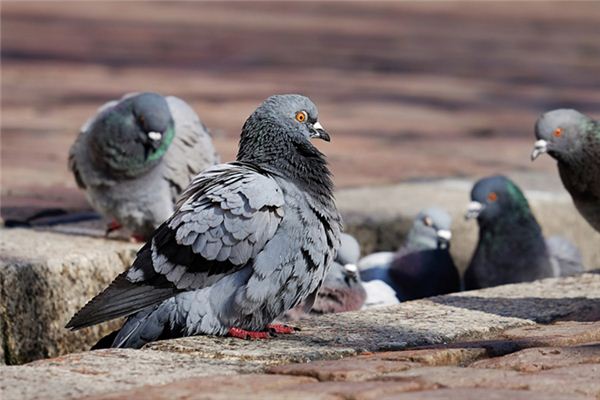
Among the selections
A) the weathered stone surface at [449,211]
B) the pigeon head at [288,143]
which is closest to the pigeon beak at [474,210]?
the weathered stone surface at [449,211]

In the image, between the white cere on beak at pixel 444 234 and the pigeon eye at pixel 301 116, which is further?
the white cere on beak at pixel 444 234

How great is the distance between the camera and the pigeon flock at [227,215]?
4480 millimetres

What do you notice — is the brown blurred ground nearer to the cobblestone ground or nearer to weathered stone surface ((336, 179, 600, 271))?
weathered stone surface ((336, 179, 600, 271))

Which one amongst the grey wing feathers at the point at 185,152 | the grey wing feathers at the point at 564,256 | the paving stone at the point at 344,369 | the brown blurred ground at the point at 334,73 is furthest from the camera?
the brown blurred ground at the point at 334,73

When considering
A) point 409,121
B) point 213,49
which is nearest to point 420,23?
point 213,49

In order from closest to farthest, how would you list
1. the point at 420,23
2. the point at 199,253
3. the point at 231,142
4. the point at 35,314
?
the point at 199,253 < the point at 35,314 < the point at 231,142 < the point at 420,23

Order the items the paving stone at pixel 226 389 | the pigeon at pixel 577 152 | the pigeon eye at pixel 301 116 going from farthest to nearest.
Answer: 1. the pigeon at pixel 577 152
2. the pigeon eye at pixel 301 116
3. the paving stone at pixel 226 389

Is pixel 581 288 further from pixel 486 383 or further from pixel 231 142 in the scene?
pixel 231 142

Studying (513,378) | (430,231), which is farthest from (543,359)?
(430,231)

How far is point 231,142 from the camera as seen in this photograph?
9.52 meters

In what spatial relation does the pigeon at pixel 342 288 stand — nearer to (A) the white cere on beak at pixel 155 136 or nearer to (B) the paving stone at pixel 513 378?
(A) the white cere on beak at pixel 155 136

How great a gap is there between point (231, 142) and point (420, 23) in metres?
10.7

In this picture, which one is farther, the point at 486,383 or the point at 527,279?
the point at 527,279

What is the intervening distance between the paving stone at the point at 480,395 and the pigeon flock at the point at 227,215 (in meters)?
1.00
